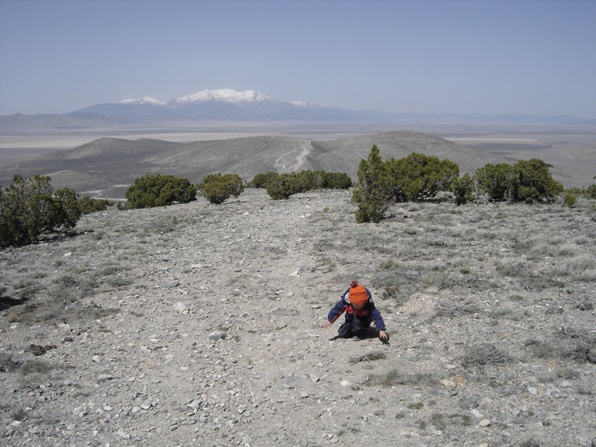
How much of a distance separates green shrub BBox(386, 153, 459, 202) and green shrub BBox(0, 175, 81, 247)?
1219cm

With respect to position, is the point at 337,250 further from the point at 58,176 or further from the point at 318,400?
the point at 58,176

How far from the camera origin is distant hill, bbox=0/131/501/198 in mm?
69625

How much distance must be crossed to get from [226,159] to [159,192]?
58.6 m

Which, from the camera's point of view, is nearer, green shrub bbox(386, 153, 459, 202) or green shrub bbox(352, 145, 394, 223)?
green shrub bbox(352, 145, 394, 223)

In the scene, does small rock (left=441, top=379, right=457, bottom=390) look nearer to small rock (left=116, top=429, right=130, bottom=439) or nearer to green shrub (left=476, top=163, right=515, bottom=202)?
small rock (left=116, top=429, right=130, bottom=439)

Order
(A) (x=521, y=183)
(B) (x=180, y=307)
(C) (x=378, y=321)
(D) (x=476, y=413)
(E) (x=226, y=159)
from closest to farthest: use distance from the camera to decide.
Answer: (D) (x=476, y=413) < (C) (x=378, y=321) < (B) (x=180, y=307) < (A) (x=521, y=183) < (E) (x=226, y=159)

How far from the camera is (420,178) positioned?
20438 millimetres

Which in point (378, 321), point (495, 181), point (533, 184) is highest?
point (495, 181)

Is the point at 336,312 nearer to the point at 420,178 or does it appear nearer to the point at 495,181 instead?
the point at 420,178

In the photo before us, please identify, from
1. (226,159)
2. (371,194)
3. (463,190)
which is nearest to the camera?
(371,194)

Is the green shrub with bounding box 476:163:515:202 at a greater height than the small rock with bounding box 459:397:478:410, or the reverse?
the green shrub with bounding box 476:163:515:202

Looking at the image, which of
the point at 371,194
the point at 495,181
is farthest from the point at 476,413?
the point at 495,181

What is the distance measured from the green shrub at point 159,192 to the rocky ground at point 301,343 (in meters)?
11.8

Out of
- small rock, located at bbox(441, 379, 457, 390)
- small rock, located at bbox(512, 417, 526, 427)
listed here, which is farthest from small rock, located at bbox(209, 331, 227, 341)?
small rock, located at bbox(512, 417, 526, 427)
